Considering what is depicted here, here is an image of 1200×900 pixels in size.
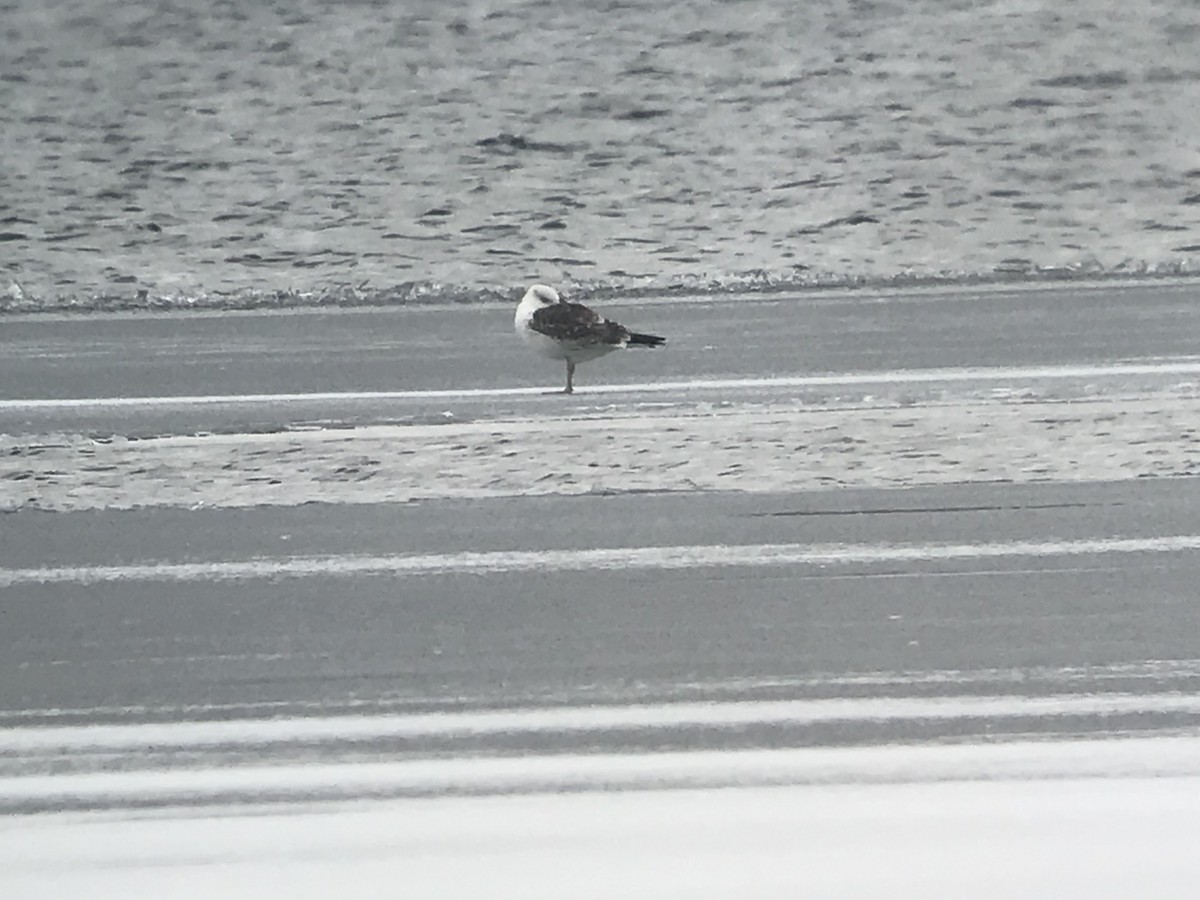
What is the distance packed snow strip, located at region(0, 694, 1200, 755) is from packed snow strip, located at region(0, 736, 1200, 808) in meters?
0.19

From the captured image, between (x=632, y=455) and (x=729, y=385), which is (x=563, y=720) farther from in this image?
(x=729, y=385)

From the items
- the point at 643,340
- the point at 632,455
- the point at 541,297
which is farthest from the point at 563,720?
the point at 643,340

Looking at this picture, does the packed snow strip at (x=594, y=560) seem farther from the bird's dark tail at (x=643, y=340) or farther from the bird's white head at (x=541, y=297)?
the bird's dark tail at (x=643, y=340)

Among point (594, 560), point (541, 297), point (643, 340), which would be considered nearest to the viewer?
point (594, 560)

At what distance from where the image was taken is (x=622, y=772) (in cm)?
442

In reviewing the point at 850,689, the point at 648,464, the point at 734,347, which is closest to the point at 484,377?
the point at 734,347

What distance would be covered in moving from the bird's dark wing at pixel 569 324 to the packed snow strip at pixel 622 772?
5686mm

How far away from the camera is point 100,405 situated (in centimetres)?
998

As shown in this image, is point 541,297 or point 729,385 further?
point 541,297

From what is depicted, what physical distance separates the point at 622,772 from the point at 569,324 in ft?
19.1

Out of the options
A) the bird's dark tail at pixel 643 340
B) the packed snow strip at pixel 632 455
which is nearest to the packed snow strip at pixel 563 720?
the packed snow strip at pixel 632 455

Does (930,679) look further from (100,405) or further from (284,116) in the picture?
(284,116)

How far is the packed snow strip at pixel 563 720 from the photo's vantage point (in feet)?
15.4

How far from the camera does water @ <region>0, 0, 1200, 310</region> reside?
15.9 m
